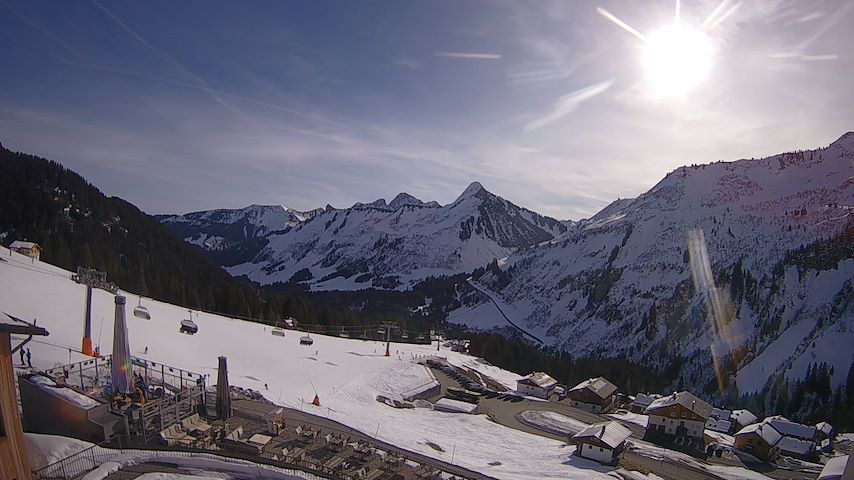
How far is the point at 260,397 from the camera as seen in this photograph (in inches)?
1229

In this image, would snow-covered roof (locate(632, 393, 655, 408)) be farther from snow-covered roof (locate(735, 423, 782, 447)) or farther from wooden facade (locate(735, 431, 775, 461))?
snow-covered roof (locate(735, 423, 782, 447))

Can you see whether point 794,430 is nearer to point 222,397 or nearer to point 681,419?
point 681,419

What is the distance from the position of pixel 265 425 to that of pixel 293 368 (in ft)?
66.2

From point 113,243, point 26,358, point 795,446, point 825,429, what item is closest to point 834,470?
point 795,446

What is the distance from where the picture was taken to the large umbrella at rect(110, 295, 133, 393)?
24250 millimetres

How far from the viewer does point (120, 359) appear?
24.2 metres

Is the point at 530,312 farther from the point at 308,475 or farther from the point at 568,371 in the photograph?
the point at 308,475

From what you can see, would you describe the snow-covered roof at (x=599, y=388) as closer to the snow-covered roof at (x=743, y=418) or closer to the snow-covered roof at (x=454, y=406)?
the snow-covered roof at (x=743, y=418)

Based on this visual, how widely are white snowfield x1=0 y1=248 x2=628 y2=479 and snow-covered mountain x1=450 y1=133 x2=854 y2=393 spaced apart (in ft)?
315

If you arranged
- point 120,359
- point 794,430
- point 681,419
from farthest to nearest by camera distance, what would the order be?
point 794,430, point 681,419, point 120,359

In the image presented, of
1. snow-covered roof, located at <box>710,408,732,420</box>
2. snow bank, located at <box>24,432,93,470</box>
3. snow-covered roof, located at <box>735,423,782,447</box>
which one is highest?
snow bank, located at <box>24,432,93,470</box>

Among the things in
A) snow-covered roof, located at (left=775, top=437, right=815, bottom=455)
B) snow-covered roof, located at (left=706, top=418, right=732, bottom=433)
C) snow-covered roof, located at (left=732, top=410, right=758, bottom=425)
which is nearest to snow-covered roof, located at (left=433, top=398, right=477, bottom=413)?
snow-covered roof, located at (left=775, top=437, right=815, bottom=455)

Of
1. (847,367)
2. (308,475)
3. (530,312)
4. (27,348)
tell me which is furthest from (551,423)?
(530,312)

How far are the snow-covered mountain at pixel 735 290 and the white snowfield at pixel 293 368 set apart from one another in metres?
96.2
